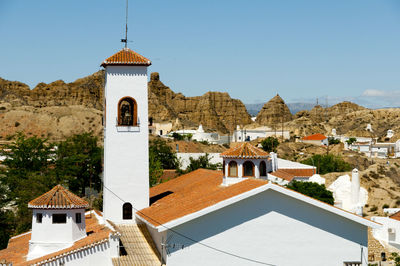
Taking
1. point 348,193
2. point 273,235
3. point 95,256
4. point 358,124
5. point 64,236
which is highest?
point 358,124

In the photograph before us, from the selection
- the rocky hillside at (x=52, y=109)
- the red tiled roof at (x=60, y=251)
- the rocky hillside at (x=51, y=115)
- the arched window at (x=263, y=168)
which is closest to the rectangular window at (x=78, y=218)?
the red tiled roof at (x=60, y=251)

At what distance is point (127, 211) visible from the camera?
82.1 ft

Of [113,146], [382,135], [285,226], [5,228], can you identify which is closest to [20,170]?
[5,228]

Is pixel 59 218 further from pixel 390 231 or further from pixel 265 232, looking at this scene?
pixel 390 231

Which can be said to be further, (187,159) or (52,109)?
(52,109)

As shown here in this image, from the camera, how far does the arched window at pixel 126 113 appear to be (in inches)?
989

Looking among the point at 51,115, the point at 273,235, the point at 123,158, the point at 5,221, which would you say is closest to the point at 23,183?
A: the point at 5,221

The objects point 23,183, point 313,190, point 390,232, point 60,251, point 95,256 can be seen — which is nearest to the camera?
point 95,256

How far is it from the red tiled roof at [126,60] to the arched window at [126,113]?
157cm

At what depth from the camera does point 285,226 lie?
65.2ft

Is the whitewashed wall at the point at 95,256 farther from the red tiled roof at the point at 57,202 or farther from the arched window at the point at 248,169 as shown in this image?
the arched window at the point at 248,169

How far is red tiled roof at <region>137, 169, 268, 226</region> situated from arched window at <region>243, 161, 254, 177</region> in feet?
4.19

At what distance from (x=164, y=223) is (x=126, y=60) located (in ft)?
28.7

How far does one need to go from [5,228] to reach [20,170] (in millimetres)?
12610
